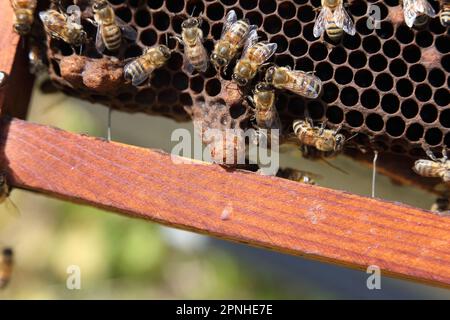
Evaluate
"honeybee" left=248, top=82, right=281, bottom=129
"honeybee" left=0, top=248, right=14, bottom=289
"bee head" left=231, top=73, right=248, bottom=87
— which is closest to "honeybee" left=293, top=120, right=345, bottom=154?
"honeybee" left=248, top=82, right=281, bottom=129

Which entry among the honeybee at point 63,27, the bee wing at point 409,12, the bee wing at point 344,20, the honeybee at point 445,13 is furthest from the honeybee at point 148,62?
the honeybee at point 445,13

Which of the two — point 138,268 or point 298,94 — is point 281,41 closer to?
point 298,94

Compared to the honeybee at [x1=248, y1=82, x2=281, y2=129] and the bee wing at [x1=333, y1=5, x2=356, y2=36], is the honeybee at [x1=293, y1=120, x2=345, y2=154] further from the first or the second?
the bee wing at [x1=333, y1=5, x2=356, y2=36]

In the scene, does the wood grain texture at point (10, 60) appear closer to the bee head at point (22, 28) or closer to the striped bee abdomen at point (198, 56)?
the bee head at point (22, 28)

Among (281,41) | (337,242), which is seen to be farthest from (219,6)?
(337,242)

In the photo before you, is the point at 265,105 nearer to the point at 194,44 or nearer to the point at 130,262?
the point at 194,44

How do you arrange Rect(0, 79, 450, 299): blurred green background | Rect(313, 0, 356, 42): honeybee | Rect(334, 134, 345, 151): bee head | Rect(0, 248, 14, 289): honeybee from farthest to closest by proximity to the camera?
Rect(0, 79, 450, 299): blurred green background, Rect(0, 248, 14, 289): honeybee, Rect(334, 134, 345, 151): bee head, Rect(313, 0, 356, 42): honeybee

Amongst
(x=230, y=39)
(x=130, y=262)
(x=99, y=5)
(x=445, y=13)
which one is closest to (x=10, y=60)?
(x=99, y=5)
